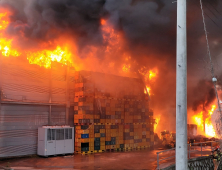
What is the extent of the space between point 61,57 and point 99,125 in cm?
559

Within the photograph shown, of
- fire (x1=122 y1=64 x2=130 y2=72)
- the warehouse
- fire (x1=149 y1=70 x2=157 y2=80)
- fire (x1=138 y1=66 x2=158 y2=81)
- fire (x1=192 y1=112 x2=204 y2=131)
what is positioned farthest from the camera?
fire (x1=192 y1=112 x2=204 y2=131)

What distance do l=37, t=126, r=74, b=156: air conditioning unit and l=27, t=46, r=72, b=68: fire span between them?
4195 mm

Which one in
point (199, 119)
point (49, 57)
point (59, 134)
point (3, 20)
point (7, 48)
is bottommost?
point (59, 134)

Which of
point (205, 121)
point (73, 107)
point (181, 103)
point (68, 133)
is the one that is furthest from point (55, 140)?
point (205, 121)

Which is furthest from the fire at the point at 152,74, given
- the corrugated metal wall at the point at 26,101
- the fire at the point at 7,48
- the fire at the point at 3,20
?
the fire at the point at 3,20

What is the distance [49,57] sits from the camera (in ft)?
54.3

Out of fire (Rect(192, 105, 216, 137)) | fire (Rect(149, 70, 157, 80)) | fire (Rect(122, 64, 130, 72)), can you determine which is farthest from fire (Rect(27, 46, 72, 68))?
fire (Rect(192, 105, 216, 137))

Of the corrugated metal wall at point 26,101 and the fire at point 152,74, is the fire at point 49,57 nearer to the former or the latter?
the corrugated metal wall at point 26,101

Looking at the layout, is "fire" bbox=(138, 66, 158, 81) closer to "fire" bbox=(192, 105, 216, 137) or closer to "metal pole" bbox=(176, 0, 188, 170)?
"fire" bbox=(192, 105, 216, 137)

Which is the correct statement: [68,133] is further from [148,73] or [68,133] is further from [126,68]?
[148,73]

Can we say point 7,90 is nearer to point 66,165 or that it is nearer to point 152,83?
point 66,165

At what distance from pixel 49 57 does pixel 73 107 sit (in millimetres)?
3802

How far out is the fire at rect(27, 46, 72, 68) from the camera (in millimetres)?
15727

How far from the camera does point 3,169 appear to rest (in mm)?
9273
